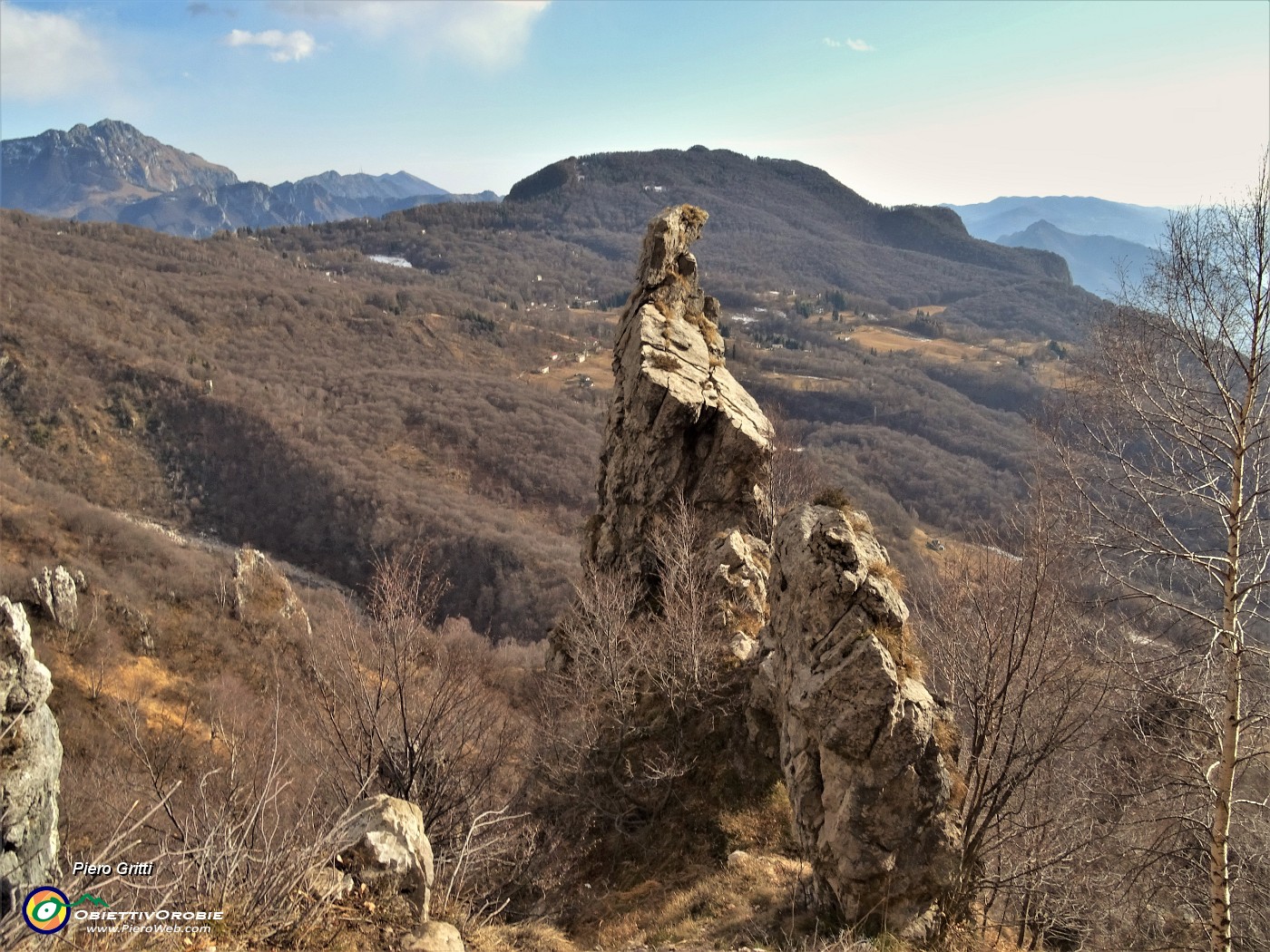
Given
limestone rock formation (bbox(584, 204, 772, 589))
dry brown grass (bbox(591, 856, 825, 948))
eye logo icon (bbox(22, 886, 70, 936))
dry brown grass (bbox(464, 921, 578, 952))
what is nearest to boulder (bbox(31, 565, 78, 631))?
limestone rock formation (bbox(584, 204, 772, 589))

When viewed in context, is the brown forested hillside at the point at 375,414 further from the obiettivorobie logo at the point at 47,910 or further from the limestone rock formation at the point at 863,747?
the obiettivorobie logo at the point at 47,910

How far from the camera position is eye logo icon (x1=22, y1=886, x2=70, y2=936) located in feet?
16.9

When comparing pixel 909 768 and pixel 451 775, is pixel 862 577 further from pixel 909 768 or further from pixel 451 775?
pixel 451 775

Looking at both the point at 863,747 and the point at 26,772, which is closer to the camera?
the point at 863,747

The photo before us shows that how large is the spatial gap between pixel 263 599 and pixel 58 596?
1041cm

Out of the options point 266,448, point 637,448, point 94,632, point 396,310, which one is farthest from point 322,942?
point 396,310

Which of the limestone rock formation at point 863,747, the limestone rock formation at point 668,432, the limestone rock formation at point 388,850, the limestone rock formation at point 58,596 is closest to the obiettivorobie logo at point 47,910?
the limestone rock formation at point 388,850

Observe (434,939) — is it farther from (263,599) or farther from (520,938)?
(263,599)

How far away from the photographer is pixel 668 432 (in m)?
19.0

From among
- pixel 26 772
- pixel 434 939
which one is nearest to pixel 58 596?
pixel 26 772

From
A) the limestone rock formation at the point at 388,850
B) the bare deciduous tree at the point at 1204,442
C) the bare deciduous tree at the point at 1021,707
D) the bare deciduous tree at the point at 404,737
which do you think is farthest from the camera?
the bare deciduous tree at the point at 404,737

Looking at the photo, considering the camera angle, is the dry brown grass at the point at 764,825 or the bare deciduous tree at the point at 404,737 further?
the dry brown grass at the point at 764,825

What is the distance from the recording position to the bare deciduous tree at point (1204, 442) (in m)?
8.33

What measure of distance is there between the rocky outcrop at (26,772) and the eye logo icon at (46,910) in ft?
18.4
